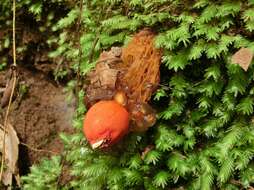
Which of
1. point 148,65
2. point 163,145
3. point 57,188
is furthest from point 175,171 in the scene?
point 57,188

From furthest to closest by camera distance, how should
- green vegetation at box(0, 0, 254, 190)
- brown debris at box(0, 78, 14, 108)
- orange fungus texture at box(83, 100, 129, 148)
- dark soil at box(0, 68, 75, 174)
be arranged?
dark soil at box(0, 68, 75, 174)
brown debris at box(0, 78, 14, 108)
green vegetation at box(0, 0, 254, 190)
orange fungus texture at box(83, 100, 129, 148)

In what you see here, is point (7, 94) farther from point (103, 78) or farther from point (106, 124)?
point (106, 124)

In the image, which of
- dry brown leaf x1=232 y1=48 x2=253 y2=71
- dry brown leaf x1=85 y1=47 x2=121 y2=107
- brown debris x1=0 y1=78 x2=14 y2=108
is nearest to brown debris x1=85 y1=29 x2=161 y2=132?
dry brown leaf x1=85 y1=47 x2=121 y2=107

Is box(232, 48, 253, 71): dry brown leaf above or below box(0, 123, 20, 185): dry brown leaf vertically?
above

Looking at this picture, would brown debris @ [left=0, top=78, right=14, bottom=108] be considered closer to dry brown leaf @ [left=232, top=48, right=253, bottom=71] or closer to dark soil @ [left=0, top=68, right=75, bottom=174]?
dark soil @ [left=0, top=68, right=75, bottom=174]

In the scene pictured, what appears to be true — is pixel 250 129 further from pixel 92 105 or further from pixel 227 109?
pixel 92 105

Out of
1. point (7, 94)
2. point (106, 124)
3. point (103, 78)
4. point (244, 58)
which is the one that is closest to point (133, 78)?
point (103, 78)
